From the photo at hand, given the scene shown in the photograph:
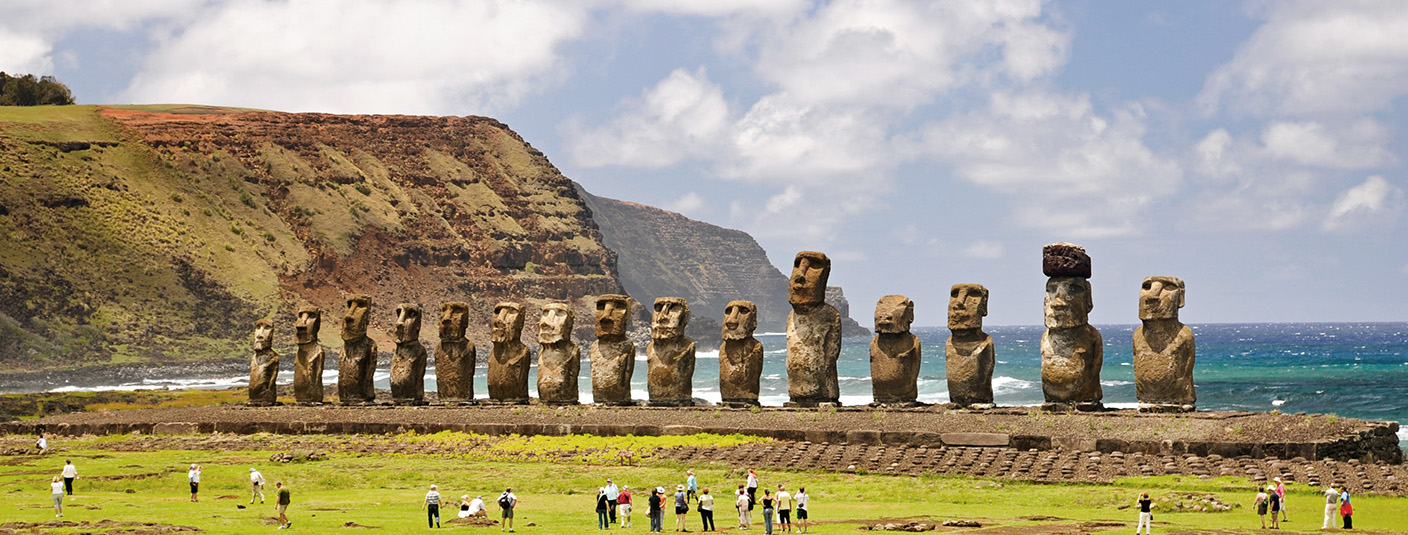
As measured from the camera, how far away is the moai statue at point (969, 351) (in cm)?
3225

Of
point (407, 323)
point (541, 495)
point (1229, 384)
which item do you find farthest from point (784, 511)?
point (1229, 384)

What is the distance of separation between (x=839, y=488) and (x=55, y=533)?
12125 mm

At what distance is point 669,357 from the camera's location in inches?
1411

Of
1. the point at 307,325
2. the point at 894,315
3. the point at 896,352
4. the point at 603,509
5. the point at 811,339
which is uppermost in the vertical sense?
the point at 307,325

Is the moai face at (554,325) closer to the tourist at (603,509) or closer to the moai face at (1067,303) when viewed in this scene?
the moai face at (1067,303)

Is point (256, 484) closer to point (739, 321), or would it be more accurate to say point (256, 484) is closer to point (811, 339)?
point (739, 321)

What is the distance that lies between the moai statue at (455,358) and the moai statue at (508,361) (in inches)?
37.6

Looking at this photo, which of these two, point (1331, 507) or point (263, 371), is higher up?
point (263, 371)

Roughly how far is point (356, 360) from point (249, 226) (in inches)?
2906

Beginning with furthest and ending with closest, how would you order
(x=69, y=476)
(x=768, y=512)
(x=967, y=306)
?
(x=967, y=306) → (x=69, y=476) → (x=768, y=512)

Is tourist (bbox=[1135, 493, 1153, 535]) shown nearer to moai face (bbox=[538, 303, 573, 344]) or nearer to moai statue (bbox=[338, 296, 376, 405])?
moai face (bbox=[538, 303, 573, 344])

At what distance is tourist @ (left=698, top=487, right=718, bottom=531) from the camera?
2095cm

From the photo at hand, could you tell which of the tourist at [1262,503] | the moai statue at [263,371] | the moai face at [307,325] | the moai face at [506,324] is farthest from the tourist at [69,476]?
the tourist at [1262,503]

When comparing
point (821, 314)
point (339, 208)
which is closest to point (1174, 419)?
point (821, 314)
